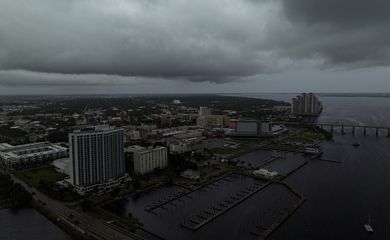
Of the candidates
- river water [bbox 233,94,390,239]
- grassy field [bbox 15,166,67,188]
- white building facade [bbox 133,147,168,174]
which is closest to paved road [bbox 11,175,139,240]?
grassy field [bbox 15,166,67,188]

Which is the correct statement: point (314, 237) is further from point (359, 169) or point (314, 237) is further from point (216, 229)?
point (359, 169)

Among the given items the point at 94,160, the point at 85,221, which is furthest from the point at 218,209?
the point at 94,160

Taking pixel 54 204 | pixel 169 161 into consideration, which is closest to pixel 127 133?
pixel 169 161

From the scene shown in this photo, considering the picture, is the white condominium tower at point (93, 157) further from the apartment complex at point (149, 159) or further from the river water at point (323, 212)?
the river water at point (323, 212)

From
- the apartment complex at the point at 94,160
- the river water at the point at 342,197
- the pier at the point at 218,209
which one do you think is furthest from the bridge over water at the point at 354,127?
the apartment complex at the point at 94,160

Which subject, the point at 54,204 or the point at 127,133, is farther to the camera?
the point at 127,133

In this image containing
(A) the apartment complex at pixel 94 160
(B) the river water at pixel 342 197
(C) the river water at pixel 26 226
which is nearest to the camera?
(C) the river water at pixel 26 226
